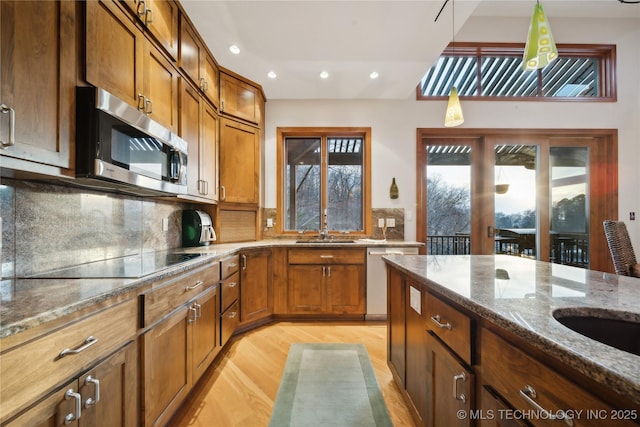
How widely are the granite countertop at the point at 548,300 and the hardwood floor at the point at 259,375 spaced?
3.24 ft

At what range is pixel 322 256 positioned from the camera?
2.92 metres

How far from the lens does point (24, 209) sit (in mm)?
1210

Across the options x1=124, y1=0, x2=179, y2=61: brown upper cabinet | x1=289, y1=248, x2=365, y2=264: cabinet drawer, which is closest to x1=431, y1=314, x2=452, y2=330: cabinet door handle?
x1=289, y1=248, x2=365, y2=264: cabinet drawer

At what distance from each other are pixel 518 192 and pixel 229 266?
12.5ft

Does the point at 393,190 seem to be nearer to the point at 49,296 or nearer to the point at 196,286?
the point at 196,286

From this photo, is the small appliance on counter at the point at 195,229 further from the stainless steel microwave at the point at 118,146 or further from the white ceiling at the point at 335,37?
the white ceiling at the point at 335,37

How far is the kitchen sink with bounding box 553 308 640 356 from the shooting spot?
2.40 feet

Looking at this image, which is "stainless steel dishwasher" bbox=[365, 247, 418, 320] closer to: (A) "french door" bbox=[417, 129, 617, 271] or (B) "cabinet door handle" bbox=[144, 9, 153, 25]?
(A) "french door" bbox=[417, 129, 617, 271]

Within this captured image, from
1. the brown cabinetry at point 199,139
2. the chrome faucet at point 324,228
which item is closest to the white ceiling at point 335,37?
the brown cabinetry at point 199,139

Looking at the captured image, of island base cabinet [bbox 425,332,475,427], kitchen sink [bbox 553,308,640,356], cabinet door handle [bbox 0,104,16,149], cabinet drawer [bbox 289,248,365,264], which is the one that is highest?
cabinet door handle [bbox 0,104,16,149]

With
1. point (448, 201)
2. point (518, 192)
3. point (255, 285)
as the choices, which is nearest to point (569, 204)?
point (518, 192)

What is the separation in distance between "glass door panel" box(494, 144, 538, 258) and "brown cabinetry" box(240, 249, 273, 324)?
3.07 m

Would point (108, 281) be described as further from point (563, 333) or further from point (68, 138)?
point (563, 333)

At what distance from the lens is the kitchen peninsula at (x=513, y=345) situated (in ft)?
1.57
